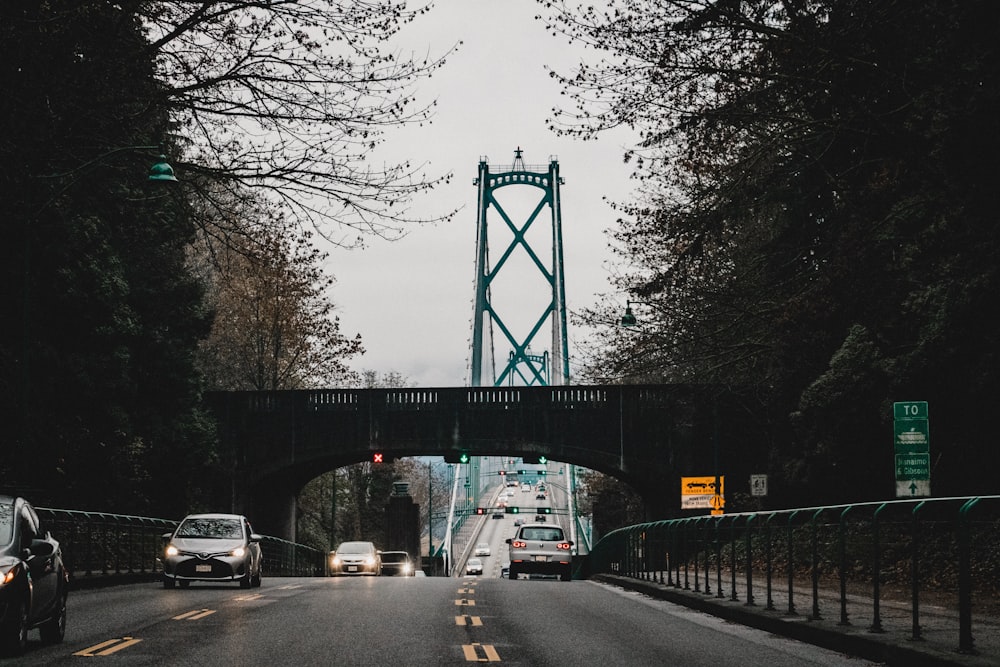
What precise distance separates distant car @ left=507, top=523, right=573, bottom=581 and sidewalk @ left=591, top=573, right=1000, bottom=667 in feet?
67.3

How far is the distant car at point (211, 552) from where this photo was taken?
83.1 feet

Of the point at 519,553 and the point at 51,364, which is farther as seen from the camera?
the point at 519,553

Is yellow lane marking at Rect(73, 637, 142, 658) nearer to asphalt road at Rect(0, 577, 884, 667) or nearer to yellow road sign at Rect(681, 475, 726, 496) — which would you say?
asphalt road at Rect(0, 577, 884, 667)

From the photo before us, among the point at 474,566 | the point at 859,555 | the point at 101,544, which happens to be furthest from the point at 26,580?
the point at 474,566

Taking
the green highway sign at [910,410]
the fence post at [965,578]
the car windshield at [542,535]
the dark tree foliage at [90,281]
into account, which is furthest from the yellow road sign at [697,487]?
the fence post at [965,578]

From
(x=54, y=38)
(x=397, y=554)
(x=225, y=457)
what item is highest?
(x=54, y=38)

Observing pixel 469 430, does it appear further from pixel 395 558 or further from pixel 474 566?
pixel 474 566

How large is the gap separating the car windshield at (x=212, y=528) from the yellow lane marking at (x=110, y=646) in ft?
41.3

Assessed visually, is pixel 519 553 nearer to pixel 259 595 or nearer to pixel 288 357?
pixel 259 595

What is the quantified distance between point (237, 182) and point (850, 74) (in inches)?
352

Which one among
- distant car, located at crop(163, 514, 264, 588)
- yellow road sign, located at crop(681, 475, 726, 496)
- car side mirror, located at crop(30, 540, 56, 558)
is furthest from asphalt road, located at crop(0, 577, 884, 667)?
yellow road sign, located at crop(681, 475, 726, 496)

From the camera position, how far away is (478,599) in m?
21.4

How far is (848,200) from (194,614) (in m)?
13.1

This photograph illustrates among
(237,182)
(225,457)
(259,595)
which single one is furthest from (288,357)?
(237,182)
